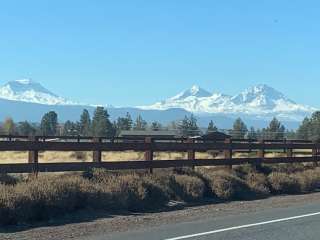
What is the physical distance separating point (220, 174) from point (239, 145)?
302 cm

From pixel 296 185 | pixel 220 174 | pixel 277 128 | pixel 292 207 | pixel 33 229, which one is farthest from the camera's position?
pixel 277 128

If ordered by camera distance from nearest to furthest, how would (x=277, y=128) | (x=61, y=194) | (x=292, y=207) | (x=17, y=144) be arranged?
(x=61, y=194) → (x=17, y=144) → (x=292, y=207) → (x=277, y=128)

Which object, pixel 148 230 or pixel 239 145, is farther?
pixel 239 145

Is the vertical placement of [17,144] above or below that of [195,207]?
above

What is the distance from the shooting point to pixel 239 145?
22.0m

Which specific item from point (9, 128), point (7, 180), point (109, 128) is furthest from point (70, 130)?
point (7, 180)

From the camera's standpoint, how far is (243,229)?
1238 centimetres

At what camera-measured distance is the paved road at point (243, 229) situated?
453 inches

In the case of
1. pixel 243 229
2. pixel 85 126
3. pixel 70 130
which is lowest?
pixel 243 229

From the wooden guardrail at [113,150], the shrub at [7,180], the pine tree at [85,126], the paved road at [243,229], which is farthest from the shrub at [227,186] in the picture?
the pine tree at [85,126]

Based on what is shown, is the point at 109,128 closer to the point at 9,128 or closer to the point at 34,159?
the point at 9,128

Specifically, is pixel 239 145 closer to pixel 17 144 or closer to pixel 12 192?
pixel 17 144

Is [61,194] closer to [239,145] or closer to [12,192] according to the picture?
[12,192]

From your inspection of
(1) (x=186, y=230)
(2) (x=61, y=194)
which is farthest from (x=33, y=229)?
(1) (x=186, y=230)
